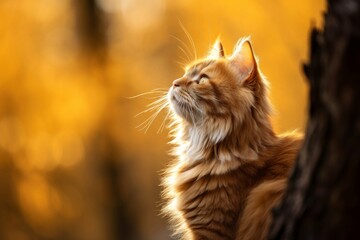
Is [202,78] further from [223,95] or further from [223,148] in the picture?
[223,148]

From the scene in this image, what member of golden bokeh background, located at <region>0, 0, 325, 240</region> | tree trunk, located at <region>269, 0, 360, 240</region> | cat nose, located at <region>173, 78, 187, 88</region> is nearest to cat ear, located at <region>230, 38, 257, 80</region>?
cat nose, located at <region>173, 78, 187, 88</region>

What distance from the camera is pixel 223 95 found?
3656 mm

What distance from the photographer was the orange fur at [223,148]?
3.32m

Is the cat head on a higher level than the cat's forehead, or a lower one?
lower

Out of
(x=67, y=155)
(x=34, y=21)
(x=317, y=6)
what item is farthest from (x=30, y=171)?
(x=317, y=6)

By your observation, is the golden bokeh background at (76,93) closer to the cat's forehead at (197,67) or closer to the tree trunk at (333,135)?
the cat's forehead at (197,67)

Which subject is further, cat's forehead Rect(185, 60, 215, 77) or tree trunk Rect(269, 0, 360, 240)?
cat's forehead Rect(185, 60, 215, 77)

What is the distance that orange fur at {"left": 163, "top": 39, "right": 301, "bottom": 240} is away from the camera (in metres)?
3.32

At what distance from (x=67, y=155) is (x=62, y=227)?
1.27 m

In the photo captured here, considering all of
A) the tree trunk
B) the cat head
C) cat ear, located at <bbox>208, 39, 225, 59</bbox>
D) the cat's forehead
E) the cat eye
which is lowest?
the tree trunk

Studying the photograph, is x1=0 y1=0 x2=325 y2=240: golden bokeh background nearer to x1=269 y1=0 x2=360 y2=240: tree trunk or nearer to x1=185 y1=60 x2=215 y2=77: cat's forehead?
x1=185 y1=60 x2=215 y2=77: cat's forehead

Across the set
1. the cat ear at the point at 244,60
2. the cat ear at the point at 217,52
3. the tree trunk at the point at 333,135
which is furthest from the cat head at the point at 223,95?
the tree trunk at the point at 333,135

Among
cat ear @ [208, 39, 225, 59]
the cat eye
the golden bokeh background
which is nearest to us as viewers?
the cat eye

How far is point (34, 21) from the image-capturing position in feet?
30.9
